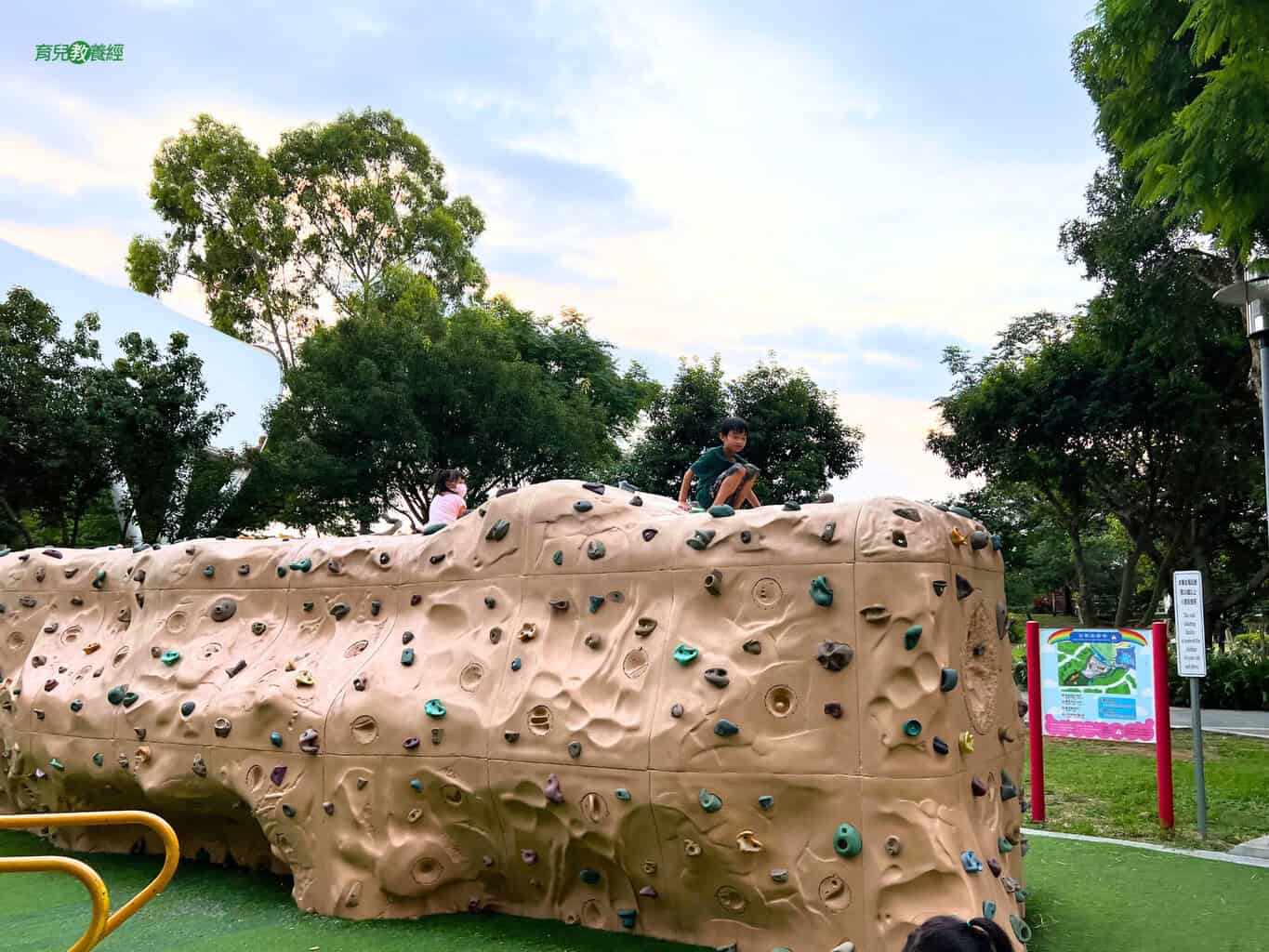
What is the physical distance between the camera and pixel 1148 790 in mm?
9875

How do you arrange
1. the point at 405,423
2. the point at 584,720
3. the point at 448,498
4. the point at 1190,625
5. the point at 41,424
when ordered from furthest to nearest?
the point at 405,423 → the point at 41,424 → the point at 1190,625 → the point at 448,498 → the point at 584,720

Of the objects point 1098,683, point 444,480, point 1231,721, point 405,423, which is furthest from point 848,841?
point 405,423

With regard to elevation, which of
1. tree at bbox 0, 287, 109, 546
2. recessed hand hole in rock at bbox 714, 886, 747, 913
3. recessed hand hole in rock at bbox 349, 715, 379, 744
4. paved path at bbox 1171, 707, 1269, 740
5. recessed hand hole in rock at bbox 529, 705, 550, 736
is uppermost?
tree at bbox 0, 287, 109, 546

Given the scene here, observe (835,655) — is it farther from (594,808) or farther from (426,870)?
(426,870)

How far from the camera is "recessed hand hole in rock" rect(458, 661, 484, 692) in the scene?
5.89 m

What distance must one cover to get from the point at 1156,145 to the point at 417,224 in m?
25.4

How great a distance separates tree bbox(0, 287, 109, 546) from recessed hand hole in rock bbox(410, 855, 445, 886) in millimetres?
12342

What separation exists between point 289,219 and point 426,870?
1076 inches

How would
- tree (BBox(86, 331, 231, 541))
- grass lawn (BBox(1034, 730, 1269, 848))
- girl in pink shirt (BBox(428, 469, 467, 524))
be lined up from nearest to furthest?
1. girl in pink shirt (BBox(428, 469, 467, 524))
2. grass lawn (BBox(1034, 730, 1269, 848))
3. tree (BBox(86, 331, 231, 541))

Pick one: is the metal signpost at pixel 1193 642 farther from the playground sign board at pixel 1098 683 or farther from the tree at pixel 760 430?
the tree at pixel 760 430

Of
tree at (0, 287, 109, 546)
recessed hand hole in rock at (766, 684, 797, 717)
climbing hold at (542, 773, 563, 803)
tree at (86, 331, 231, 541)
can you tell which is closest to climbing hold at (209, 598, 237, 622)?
climbing hold at (542, 773, 563, 803)

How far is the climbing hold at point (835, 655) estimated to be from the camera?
4773 mm

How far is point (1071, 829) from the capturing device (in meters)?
8.37

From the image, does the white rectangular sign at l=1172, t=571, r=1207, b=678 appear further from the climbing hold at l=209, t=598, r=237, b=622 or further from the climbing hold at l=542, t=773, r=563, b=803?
the climbing hold at l=209, t=598, r=237, b=622
